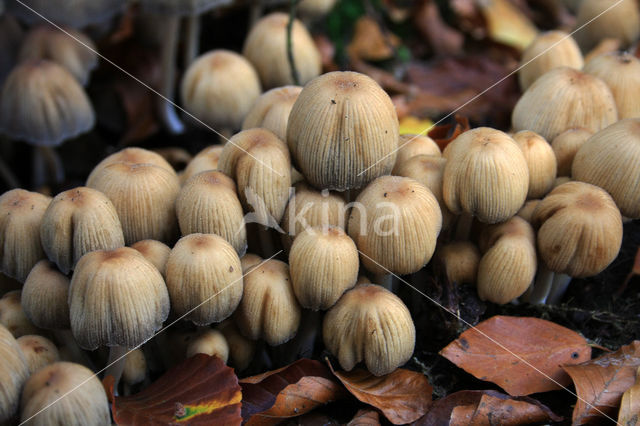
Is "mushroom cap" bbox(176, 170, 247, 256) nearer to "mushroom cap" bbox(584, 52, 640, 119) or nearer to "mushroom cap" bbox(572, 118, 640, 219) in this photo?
"mushroom cap" bbox(572, 118, 640, 219)

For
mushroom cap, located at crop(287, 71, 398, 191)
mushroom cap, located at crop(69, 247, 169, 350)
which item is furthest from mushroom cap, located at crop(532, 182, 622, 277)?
mushroom cap, located at crop(69, 247, 169, 350)

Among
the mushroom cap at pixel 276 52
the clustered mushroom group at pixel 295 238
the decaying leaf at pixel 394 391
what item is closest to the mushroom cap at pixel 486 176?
the clustered mushroom group at pixel 295 238

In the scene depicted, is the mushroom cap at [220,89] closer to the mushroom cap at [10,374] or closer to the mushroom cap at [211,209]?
the mushroom cap at [211,209]

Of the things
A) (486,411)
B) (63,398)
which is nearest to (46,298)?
(63,398)

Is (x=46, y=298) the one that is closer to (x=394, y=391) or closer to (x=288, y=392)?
(x=288, y=392)

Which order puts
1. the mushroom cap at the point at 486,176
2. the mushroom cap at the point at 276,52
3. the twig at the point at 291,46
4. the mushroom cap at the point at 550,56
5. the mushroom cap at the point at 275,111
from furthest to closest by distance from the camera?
the mushroom cap at the point at 276,52, the twig at the point at 291,46, the mushroom cap at the point at 550,56, the mushroom cap at the point at 275,111, the mushroom cap at the point at 486,176
